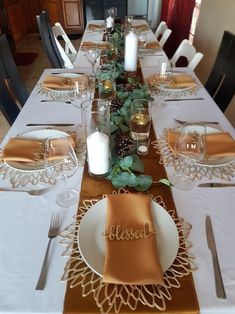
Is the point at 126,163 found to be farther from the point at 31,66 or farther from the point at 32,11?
the point at 32,11

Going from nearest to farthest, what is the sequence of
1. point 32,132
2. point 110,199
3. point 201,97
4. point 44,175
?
point 110,199 → point 44,175 → point 32,132 → point 201,97

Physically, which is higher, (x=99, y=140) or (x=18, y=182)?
(x=99, y=140)

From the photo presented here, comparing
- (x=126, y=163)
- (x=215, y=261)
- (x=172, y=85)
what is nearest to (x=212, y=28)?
(x=172, y=85)


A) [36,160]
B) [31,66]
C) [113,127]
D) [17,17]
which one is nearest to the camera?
[36,160]

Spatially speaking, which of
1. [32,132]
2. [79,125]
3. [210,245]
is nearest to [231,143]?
[210,245]

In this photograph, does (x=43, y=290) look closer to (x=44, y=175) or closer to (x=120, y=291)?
(x=120, y=291)

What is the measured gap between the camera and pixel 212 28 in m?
2.60

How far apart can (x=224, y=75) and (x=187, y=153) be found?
900mm

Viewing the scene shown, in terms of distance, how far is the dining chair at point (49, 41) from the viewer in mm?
1832

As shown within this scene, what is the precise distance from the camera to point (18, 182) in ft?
2.46

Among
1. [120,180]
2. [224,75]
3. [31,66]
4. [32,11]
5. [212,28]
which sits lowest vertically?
[31,66]

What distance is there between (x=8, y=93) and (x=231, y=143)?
106 cm

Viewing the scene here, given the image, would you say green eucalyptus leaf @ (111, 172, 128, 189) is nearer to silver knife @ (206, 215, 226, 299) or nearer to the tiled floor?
silver knife @ (206, 215, 226, 299)

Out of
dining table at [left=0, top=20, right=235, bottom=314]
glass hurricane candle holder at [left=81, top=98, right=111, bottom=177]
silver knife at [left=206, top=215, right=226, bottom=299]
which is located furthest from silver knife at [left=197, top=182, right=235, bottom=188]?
glass hurricane candle holder at [left=81, top=98, right=111, bottom=177]
